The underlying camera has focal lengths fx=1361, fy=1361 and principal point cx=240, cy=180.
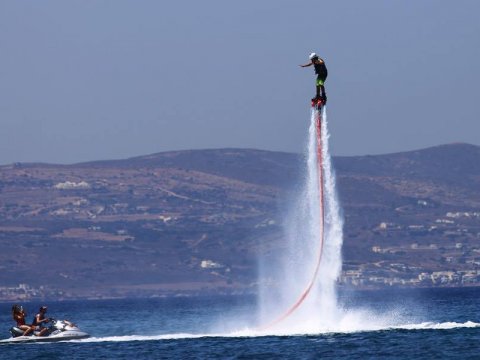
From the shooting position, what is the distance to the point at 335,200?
10231 centimetres

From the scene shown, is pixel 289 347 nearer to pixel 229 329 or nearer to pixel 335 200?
pixel 335 200

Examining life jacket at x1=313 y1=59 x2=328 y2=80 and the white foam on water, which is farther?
the white foam on water

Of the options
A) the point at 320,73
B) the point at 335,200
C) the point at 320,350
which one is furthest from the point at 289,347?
the point at 320,73

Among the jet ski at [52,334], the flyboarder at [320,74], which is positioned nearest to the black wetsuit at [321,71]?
the flyboarder at [320,74]

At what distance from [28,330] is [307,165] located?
27.0 meters

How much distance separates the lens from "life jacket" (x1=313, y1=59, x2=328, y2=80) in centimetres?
9188

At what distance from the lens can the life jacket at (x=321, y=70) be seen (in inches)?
3617

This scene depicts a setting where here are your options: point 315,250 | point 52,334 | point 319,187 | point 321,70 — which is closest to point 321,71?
point 321,70

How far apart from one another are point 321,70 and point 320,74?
401mm

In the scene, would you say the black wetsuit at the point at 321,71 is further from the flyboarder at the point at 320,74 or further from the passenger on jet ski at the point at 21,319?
the passenger on jet ski at the point at 21,319

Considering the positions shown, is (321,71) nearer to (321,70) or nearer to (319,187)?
(321,70)

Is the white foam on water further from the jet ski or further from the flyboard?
the jet ski

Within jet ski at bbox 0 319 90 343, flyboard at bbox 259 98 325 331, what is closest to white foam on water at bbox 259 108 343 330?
flyboard at bbox 259 98 325 331

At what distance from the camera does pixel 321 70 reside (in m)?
92.1
